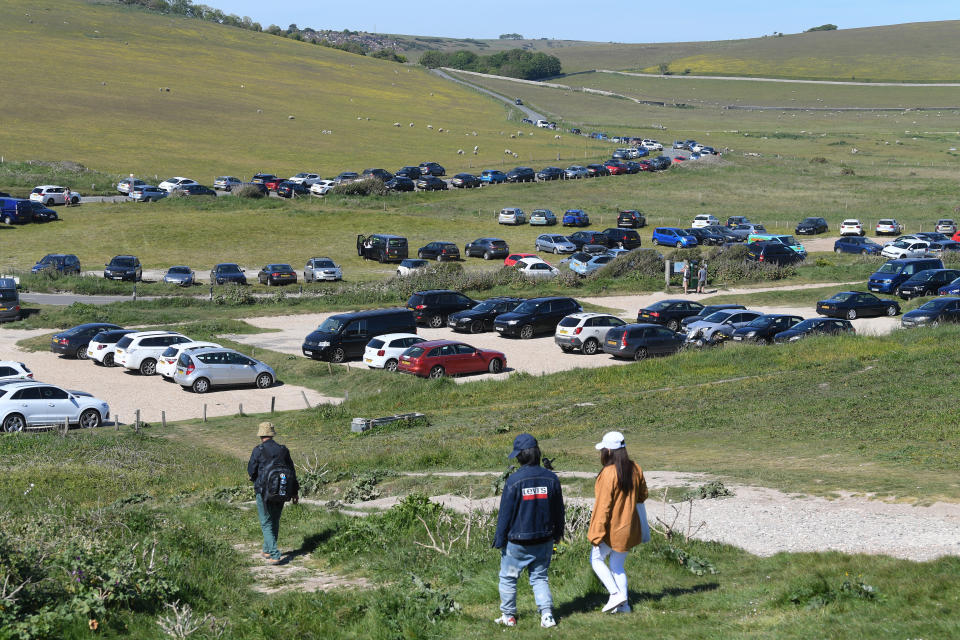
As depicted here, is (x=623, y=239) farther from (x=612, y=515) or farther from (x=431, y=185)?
(x=612, y=515)

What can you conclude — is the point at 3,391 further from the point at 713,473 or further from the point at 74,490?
the point at 713,473

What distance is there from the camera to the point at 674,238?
62844 millimetres

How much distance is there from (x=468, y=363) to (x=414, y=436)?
11.3 m

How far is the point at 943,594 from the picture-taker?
8250 millimetres

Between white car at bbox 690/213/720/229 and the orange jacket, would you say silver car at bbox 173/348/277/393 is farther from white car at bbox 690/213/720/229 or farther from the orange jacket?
white car at bbox 690/213/720/229

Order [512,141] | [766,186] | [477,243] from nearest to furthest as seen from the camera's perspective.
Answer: [477,243] → [766,186] → [512,141]

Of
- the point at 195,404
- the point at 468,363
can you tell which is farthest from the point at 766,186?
the point at 195,404

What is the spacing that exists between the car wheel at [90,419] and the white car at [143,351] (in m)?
7.09

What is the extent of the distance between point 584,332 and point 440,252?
23.3 meters

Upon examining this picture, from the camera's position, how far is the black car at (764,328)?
35.0 metres

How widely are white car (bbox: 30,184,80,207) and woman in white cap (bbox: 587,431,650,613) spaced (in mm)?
74412

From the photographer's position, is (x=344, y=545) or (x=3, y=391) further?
(x=3, y=391)

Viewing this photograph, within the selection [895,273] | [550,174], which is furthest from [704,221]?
[550,174]

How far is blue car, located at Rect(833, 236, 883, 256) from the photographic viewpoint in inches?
2338
